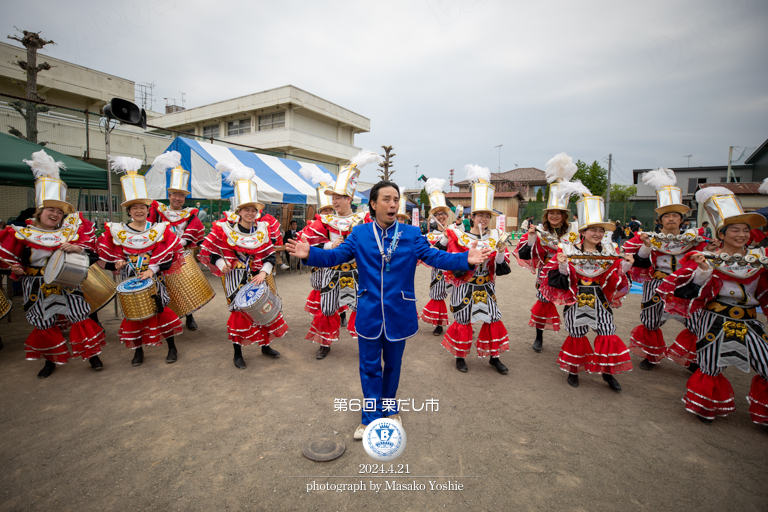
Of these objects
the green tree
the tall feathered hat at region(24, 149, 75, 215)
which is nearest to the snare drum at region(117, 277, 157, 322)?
the tall feathered hat at region(24, 149, 75, 215)

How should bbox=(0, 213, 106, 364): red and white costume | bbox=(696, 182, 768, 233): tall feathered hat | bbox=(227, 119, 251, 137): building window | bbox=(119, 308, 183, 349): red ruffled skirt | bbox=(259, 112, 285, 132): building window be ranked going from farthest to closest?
bbox=(227, 119, 251, 137): building window
bbox=(259, 112, 285, 132): building window
bbox=(119, 308, 183, 349): red ruffled skirt
bbox=(0, 213, 106, 364): red and white costume
bbox=(696, 182, 768, 233): tall feathered hat

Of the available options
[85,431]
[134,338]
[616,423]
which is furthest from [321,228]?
[616,423]

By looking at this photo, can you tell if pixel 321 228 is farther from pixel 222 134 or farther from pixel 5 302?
pixel 222 134

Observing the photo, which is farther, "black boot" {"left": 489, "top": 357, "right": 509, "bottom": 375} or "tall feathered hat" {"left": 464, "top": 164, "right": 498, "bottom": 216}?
"black boot" {"left": 489, "top": 357, "right": 509, "bottom": 375}

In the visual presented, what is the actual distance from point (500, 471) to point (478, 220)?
8.18ft

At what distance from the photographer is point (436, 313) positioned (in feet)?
18.9

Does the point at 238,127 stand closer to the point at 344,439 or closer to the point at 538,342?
the point at 538,342

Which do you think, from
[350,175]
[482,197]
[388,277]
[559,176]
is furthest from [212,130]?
[388,277]

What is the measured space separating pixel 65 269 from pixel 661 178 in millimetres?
7171

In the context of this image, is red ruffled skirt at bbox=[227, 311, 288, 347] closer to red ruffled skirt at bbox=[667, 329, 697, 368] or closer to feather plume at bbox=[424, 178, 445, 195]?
feather plume at bbox=[424, 178, 445, 195]

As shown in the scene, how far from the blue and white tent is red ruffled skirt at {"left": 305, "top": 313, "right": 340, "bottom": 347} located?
572cm

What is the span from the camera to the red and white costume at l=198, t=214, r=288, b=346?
426 cm

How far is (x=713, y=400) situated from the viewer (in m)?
3.12

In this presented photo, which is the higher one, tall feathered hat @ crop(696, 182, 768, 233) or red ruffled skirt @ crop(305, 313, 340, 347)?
tall feathered hat @ crop(696, 182, 768, 233)
